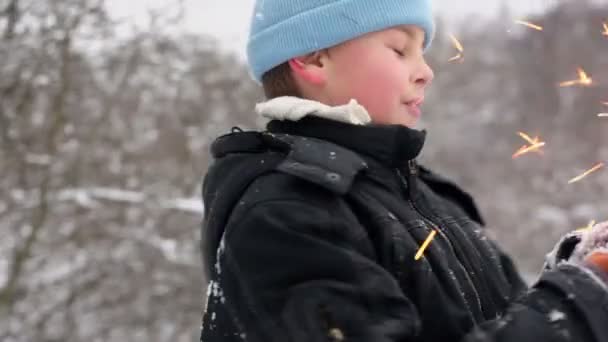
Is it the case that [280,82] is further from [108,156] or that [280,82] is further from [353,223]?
[108,156]

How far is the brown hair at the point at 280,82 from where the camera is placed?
120cm

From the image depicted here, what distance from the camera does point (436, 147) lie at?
13.1 metres

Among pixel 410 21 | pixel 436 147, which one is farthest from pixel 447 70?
pixel 410 21

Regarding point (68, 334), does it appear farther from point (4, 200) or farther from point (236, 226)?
point (236, 226)

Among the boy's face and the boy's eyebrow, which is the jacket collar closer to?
the boy's face

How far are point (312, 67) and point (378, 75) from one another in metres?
0.10

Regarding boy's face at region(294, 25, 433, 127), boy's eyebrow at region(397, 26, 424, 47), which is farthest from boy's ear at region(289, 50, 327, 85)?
boy's eyebrow at region(397, 26, 424, 47)

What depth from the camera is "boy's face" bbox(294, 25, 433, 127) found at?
113 cm

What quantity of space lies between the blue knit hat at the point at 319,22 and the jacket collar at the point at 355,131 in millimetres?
91

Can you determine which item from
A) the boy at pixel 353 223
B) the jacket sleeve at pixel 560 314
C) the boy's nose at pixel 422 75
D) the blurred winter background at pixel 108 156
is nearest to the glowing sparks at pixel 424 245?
the boy at pixel 353 223

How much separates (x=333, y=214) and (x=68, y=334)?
6527 millimetres

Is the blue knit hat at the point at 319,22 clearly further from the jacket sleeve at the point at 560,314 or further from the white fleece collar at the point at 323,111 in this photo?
the jacket sleeve at the point at 560,314

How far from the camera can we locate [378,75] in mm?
1121

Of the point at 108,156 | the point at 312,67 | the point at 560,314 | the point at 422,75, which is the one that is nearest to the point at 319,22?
the point at 312,67
